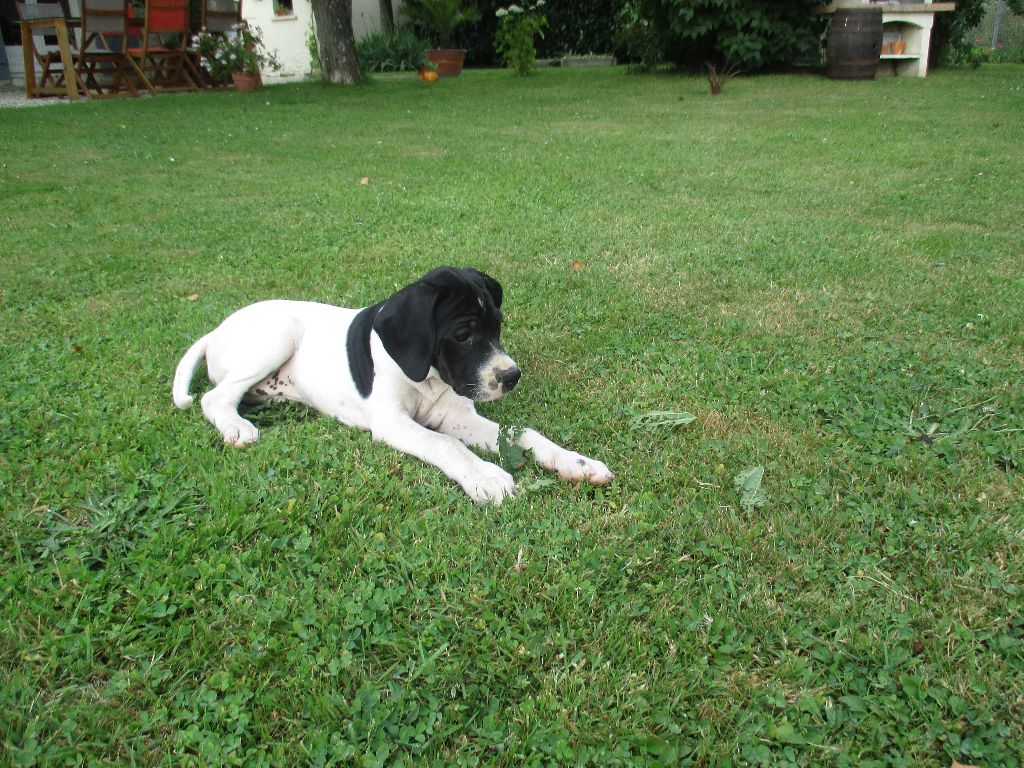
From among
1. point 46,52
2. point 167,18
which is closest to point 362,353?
point 167,18

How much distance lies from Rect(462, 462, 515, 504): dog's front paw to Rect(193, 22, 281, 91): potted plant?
684 inches

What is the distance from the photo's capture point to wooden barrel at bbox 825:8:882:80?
15.8 m

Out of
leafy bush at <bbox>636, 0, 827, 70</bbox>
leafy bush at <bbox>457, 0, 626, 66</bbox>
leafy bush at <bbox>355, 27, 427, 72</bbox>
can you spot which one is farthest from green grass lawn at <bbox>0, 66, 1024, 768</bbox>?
leafy bush at <bbox>457, 0, 626, 66</bbox>

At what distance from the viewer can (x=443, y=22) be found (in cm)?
2212

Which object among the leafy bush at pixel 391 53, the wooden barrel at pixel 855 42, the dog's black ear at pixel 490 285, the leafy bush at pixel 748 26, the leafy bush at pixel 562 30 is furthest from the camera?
the leafy bush at pixel 562 30

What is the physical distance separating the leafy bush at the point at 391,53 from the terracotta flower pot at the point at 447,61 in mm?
1544

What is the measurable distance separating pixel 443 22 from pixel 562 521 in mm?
22484

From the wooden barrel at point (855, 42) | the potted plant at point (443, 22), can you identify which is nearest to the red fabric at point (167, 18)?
the potted plant at point (443, 22)

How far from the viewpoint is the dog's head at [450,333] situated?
288cm

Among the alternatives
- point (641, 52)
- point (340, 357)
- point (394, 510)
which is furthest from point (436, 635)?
point (641, 52)

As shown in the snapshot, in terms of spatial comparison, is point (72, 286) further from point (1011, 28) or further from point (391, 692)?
point (1011, 28)

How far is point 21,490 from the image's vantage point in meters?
2.85

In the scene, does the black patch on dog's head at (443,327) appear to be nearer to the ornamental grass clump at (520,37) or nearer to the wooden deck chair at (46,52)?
the wooden deck chair at (46,52)

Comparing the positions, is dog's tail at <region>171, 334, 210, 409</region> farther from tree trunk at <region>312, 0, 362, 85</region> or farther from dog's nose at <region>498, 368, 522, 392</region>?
tree trunk at <region>312, 0, 362, 85</region>
